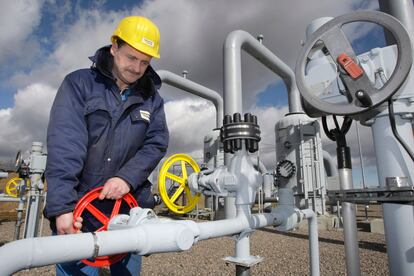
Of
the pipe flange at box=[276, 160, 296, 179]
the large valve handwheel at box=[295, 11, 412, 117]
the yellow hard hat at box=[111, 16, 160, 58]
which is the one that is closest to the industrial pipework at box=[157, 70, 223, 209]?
the pipe flange at box=[276, 160, 296, 179]

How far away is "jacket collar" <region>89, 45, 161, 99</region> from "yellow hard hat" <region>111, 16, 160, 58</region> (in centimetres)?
9

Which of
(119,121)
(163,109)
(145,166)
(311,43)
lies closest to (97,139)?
(119,121)

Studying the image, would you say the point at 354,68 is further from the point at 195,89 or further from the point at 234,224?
the point at 195,89

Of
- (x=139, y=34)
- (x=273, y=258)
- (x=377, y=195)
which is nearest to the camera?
(x=377, y=195)

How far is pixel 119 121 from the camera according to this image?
1.27 meters

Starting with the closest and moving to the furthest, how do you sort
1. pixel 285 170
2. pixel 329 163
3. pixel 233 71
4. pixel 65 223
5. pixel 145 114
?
pixel 65 223, pixel 145 114, pixel 285 170, pixel 233 71, pixel 329 163

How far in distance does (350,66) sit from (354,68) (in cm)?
2

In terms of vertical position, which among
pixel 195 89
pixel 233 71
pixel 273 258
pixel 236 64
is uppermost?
pixel 195 89

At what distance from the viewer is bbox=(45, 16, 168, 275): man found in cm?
106

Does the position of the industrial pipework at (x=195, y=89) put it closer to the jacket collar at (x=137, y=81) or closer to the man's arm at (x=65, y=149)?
the jacket collar at (x=137, y=81)

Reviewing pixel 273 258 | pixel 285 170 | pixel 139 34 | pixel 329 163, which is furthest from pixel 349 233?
pixel 329 163

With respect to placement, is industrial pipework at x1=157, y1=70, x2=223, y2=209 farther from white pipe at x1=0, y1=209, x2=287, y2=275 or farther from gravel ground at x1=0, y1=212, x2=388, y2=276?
white pipe at x1=0, y1=209, x2=287, y2=275

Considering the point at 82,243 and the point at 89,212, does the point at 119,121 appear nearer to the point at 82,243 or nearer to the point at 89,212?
the point at 89,212

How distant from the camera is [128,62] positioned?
4.13 feet
